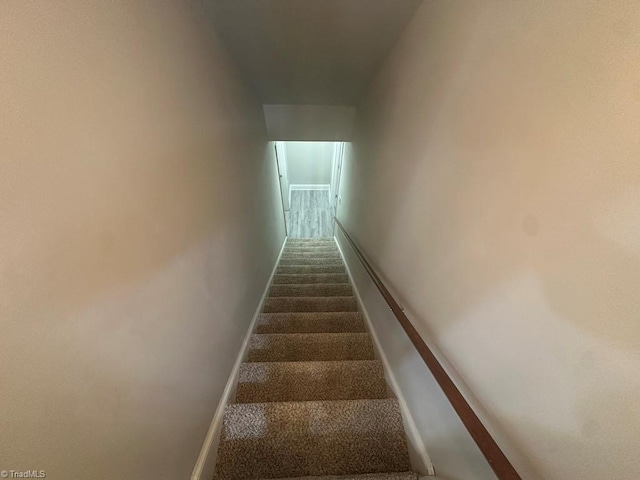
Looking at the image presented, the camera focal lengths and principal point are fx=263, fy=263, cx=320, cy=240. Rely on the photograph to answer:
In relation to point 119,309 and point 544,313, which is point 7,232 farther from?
point 544,313

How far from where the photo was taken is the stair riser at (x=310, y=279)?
3.40 meters

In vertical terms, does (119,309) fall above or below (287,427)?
above

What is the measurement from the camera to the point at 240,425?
1361mm

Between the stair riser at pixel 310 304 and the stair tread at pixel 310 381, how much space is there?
903mm

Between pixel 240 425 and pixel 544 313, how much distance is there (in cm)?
144

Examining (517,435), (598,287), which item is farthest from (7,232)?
(517,435)

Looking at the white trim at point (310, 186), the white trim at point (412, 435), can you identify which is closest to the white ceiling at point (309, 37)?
the white trim at point (412, 435)

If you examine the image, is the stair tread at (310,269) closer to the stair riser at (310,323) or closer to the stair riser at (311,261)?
the stair riser at (311,261)

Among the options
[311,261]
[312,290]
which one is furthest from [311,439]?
[311,261]

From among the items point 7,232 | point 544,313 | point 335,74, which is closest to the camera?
point 7,232

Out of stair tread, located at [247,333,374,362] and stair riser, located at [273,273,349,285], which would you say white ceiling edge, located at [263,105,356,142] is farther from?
stair tread, located at [247,333,374,362]

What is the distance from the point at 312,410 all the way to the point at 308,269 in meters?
2.50

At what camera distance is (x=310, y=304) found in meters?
2.67

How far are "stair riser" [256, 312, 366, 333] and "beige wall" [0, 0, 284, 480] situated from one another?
989mm
